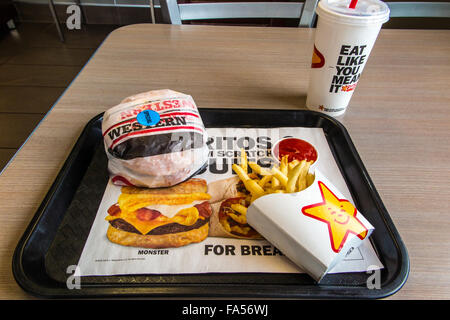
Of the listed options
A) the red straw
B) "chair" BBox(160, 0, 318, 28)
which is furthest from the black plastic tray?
"chair" BBox(160, 0, 318, 28)

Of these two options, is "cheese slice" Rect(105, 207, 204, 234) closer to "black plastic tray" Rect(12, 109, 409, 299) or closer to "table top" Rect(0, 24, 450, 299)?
"black plastic tray" Rect(12, 109, 409, 299)

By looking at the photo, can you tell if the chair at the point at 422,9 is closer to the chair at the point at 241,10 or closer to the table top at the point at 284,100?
the table top at the point at 284,100

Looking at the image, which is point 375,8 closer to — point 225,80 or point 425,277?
point 225,80

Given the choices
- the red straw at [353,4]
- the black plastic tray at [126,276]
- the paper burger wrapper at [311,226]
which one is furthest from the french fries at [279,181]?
the red straw at [353,4]

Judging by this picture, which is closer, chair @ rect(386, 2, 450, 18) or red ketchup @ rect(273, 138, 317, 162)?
red ketchup @ rect(273, 138, 317, 162)

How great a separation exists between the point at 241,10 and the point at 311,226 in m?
1.16

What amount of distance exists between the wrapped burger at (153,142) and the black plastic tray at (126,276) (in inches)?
3.6

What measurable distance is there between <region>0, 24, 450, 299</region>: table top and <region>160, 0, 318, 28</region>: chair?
0.10m

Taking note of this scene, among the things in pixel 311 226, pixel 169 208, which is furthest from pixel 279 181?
pixel 169 208

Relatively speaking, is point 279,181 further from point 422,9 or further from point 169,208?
point 422,9

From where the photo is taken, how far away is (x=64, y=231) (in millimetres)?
589

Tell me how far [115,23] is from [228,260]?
3689 mm

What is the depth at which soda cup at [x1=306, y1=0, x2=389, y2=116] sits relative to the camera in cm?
66

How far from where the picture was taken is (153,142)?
0.65 meters
